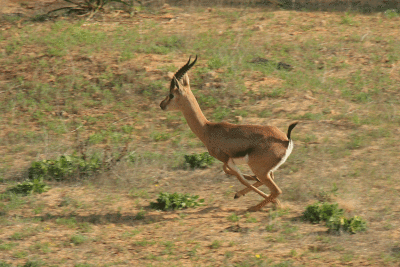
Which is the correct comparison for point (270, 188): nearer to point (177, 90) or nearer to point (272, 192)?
point (272, 192)

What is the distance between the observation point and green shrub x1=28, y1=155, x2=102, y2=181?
7820 millimetres

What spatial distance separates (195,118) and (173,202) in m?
1.09

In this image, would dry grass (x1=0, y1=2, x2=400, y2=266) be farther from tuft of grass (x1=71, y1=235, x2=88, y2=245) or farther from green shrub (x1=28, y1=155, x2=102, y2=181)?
green shrub (x1=28, y1=155, x2=102, y2=181)

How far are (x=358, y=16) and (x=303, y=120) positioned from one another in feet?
15.5

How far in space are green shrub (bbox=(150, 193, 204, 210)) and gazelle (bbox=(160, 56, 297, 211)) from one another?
590mm

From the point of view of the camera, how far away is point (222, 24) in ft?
41.3

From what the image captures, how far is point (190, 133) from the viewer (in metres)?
9.20

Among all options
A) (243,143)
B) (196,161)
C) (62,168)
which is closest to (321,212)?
(243,143)

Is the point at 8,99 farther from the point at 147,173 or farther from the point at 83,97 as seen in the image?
the point at 147,173

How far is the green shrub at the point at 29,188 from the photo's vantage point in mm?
7383

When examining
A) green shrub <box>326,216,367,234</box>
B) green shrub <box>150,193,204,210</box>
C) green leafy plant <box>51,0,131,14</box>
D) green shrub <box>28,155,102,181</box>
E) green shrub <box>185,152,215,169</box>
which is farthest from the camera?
green leafy plant <box>51,0,131,14</box>

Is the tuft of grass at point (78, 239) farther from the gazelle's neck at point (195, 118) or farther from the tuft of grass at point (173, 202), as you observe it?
the gazelle's neck at point (195, 118)

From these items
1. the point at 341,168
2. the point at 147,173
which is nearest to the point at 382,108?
the point at 341,168

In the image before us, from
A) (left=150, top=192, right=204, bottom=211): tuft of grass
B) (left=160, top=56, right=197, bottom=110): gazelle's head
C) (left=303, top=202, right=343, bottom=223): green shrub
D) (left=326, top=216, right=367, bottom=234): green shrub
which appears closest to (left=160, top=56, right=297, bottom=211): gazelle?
(left=160, top=56, right=197, bottom=110): gazelle's head
